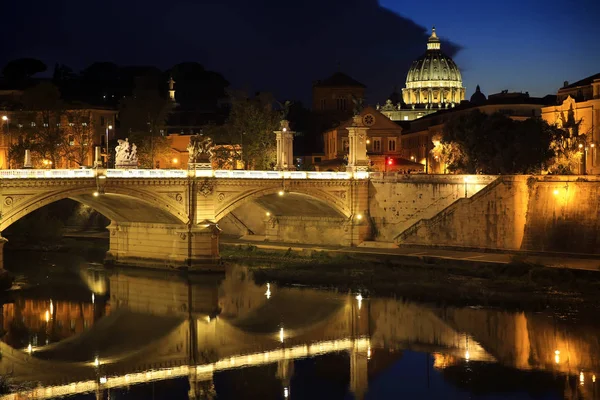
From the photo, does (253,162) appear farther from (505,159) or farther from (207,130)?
(505,159)

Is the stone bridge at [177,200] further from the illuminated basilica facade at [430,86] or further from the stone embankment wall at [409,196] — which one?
the illuminated basilica facade at [430,86]

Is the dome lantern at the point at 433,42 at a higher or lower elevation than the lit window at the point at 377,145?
higher

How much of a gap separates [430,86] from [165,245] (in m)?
90.6

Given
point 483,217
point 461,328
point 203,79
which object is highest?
point 203,79

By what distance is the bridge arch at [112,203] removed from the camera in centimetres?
4516

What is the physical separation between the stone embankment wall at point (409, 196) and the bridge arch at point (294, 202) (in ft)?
5.94

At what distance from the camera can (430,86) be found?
139 metres

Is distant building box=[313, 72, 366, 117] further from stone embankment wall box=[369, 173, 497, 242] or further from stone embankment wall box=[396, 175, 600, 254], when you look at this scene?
stone embankment wall box=[396, 175, 600, 254]

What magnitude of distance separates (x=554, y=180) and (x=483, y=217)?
3896 millimetres

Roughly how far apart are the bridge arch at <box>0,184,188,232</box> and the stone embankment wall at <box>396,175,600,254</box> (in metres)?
13.4

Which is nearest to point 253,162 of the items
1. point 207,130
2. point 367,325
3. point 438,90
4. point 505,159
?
point 207,130

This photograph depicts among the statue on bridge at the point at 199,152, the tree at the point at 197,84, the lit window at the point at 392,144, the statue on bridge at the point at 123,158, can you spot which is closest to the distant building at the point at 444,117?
the lit window at the point at 392,144

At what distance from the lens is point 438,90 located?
138375 mm

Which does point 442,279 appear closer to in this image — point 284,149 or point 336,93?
point 284,149
